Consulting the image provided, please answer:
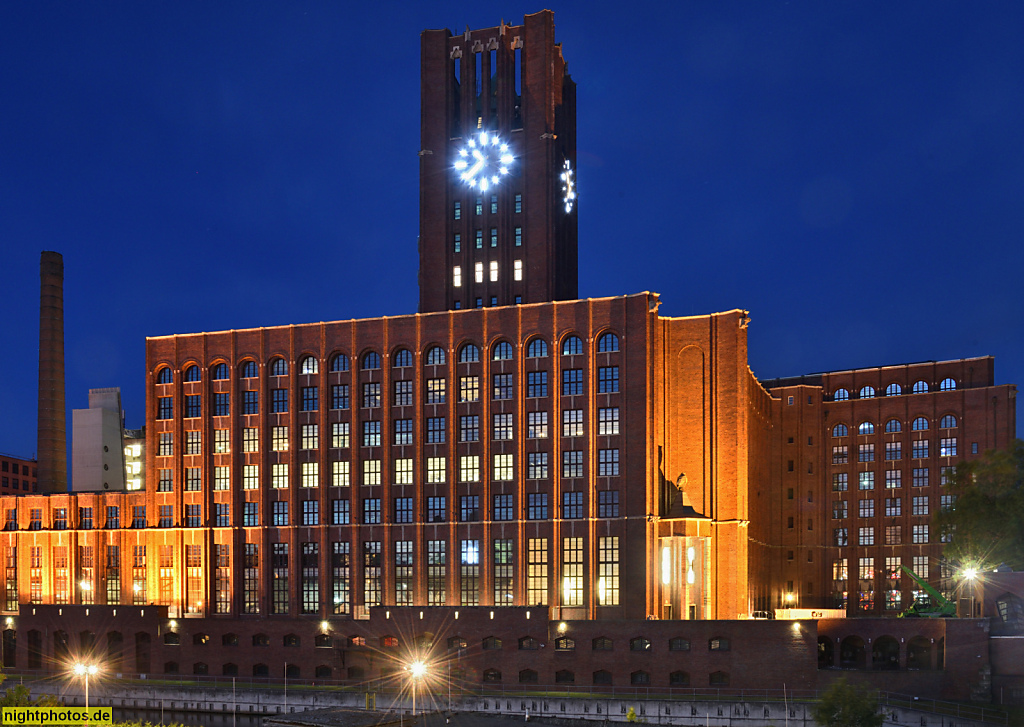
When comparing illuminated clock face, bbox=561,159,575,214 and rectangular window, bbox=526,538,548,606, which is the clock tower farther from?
rectangular window, bbox=526,538,548,606

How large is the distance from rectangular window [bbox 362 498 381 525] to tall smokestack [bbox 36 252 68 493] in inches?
1908

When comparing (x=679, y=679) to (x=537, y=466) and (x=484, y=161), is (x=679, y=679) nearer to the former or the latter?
(x=537, y=466)

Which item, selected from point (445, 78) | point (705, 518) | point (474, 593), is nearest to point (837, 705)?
point (705, 518)

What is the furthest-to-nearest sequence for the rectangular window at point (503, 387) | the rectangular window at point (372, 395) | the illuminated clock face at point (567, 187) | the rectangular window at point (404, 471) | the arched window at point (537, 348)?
the illuminated clock face at point (567, 187) → the rectangular window at point (372, 395) → the rectangular window at point (404, 471) → the rectangular window at point (503, 387) → the arched window at point (537, 348)

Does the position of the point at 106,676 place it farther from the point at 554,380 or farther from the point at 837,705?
the point at 837,705

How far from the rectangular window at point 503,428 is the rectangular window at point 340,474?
51.5ft

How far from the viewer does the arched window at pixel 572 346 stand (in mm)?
99938

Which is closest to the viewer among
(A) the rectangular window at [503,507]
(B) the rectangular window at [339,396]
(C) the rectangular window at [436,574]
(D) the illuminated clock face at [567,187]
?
(A) the rectangular window at [503,507]

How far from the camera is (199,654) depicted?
330 feet

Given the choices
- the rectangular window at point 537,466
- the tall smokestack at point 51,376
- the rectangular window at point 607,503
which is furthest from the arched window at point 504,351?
the tall smokestack at point 51,376

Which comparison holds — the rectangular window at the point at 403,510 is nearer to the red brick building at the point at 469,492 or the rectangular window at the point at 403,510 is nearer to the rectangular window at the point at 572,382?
the red brick building at the point at 469,492

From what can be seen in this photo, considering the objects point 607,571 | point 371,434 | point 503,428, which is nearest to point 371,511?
point 371,434

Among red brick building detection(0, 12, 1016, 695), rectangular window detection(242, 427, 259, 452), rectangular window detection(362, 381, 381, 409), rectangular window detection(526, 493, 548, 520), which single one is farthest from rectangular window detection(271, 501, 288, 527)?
rectangular window detection(526, 493, 548, 520)

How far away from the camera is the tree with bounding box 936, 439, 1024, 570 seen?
89812 millimetres
